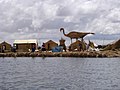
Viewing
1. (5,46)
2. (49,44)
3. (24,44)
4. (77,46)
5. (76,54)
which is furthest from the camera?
(49,44)

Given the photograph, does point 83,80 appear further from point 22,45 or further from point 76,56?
point 22,45

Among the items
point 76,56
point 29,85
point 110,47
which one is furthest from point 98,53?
point 29,85

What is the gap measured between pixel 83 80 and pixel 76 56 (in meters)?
40.4

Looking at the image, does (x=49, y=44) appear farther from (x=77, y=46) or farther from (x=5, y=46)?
(x=5, y=46)

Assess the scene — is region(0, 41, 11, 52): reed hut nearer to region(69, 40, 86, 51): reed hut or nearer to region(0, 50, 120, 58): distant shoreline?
region(0, 50, 120, 58): distant shoreline

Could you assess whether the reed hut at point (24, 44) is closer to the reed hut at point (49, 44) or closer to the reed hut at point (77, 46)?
the reed hut at point (49, 44)

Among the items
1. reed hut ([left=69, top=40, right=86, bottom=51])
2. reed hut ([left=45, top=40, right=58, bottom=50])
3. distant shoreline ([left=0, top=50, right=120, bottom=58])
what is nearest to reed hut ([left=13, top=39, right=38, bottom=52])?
reed hut ([left=45, top=40, right=58, bottom=50])

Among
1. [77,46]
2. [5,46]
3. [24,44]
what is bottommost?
[77,46]

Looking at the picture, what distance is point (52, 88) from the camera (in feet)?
94.3

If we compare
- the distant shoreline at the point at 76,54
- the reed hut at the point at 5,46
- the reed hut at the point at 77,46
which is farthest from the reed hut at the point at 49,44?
the distant shoreline at the point at 76,54

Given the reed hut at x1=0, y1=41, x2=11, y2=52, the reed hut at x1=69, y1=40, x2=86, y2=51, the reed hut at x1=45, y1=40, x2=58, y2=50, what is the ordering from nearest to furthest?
the reed hut at x1=69, y1=40, x2=86, y2=51
the reed hut at x1=0, y1=41, x2=11, y2=52
the reed hut at x1=45, y1=40, x2=58, y2=50

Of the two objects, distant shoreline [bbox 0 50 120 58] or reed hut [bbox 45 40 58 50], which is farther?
reed hut [bbox 45 40 58 50]

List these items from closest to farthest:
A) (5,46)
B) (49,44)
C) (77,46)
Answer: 1. (77,46)
2. (5,46)
3. (49,44)

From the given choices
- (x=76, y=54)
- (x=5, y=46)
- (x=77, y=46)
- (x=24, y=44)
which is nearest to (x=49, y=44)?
(x=24, y=44)
